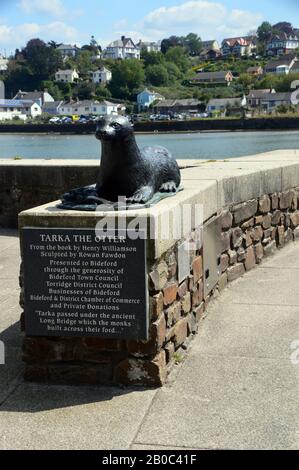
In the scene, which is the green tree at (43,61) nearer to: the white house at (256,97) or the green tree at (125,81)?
the green tree at (125,81)

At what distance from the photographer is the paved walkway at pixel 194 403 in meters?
3.47

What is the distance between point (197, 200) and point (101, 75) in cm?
16511

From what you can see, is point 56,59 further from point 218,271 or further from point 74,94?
point 218,271

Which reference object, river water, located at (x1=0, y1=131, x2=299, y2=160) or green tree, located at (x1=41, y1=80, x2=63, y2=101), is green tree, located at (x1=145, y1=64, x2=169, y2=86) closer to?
green tree, located at (x1=41, y1=80, x2=63, y2=101)

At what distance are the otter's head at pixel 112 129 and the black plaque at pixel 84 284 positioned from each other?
2.30ft

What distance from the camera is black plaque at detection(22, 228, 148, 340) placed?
4020 mm

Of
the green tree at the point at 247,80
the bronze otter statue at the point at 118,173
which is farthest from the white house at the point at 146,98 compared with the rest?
the bronze otter statue at the point at 118,173

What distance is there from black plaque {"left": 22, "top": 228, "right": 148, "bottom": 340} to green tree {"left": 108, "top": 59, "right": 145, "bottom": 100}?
486ft

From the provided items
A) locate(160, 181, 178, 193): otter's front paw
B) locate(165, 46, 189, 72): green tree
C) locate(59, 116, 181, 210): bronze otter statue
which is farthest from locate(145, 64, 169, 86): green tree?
locate(59, 116, 181, 210): bronze otter statue

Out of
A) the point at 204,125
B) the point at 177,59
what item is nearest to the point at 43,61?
the point at 177,59

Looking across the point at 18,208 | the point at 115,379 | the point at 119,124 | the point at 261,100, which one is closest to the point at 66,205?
the point at 119,124

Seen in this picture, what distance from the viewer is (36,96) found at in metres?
148

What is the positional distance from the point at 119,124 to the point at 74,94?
15555 cm

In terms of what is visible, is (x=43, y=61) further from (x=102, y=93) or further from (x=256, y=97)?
(x=256, y=97)
